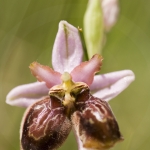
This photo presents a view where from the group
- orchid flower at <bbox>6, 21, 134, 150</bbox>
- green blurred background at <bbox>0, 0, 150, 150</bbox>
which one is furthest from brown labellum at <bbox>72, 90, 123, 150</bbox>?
green blurred background at <bbox>0, 0, 150, 150</bbox>

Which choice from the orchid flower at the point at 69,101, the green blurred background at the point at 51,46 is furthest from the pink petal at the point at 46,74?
the green blurred background at the point at 51,46

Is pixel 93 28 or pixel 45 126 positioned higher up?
pixel 93 28

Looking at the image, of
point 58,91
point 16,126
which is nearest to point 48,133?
point 58,91

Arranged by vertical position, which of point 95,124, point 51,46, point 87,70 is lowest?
point 95,124

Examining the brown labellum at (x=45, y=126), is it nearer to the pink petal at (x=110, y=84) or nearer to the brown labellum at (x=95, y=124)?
the brown labellum at (x=95, y=124)

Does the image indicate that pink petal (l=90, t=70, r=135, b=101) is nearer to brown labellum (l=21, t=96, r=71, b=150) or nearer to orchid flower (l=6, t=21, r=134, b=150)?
orchid flower (l=6, t=21, r=134, b=150)

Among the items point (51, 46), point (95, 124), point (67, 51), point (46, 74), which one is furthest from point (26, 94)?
point (51, 46)

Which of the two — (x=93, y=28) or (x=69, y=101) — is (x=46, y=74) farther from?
(x=93, y=28)

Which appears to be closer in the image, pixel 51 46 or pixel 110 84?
pixel 110 84
